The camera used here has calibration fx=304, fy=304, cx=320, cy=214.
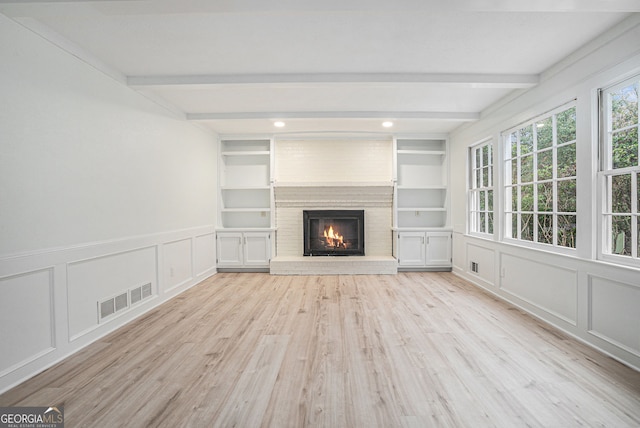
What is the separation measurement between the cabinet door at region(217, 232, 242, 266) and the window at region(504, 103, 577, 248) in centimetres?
440

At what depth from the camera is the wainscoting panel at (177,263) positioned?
4.09 metres

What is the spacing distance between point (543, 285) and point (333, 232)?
3.50 metres

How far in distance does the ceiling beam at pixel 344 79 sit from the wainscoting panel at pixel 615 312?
2.17m

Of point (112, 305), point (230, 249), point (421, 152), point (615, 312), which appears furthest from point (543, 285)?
point (230, 249)

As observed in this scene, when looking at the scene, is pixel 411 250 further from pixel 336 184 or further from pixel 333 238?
pixel 336 184

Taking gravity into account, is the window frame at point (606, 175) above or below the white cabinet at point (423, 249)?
above

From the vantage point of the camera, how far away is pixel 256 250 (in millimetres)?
5801

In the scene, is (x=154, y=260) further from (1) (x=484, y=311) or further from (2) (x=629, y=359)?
(2) (x=629, y=359)

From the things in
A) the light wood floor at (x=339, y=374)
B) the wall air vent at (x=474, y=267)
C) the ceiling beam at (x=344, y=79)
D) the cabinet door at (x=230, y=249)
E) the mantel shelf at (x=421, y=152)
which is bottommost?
the light wood floor at (x=339, y=374)

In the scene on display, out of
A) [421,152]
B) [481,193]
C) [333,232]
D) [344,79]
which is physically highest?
[344,79]

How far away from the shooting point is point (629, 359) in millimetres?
2314

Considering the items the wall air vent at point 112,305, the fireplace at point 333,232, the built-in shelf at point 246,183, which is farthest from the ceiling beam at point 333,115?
the wall air vent at point 112,305

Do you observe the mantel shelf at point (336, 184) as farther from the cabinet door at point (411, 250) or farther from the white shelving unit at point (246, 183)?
the cabinet door at point (411, 250)

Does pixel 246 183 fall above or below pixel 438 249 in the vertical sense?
above
